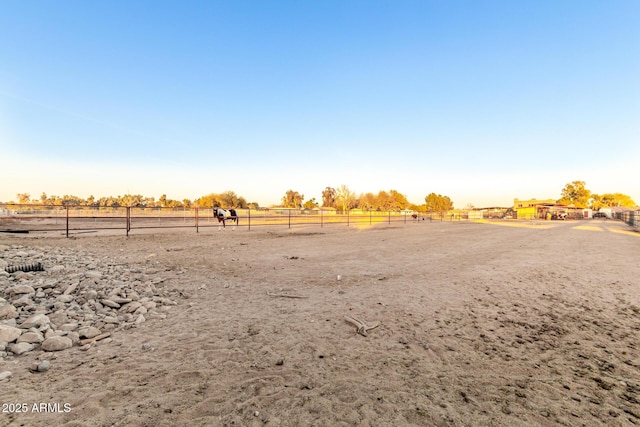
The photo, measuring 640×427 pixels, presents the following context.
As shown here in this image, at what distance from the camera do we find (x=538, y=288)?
273 inches

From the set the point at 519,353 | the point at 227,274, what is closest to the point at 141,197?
the point at 227,274

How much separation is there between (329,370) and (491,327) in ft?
9.87

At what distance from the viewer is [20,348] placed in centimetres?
349

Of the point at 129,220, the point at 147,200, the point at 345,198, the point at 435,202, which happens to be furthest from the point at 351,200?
the point at 129,220

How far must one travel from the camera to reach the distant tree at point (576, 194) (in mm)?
114312

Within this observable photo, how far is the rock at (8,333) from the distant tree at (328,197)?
127m

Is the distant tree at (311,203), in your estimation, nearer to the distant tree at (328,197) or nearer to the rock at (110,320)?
the distant tree at (328,197)

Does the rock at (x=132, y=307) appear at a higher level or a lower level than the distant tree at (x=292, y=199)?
lower

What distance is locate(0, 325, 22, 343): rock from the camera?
11.9ft

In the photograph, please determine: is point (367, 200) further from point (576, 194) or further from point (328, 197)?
point (576, 194)

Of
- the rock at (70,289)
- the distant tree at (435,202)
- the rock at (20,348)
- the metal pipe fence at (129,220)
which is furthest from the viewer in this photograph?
the distant tree at (435,202)

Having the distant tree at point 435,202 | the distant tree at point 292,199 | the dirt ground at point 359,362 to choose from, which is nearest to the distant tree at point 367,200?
the distant tree at point 292,199

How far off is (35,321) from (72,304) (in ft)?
2.65

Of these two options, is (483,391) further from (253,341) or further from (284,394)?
(253,341)
